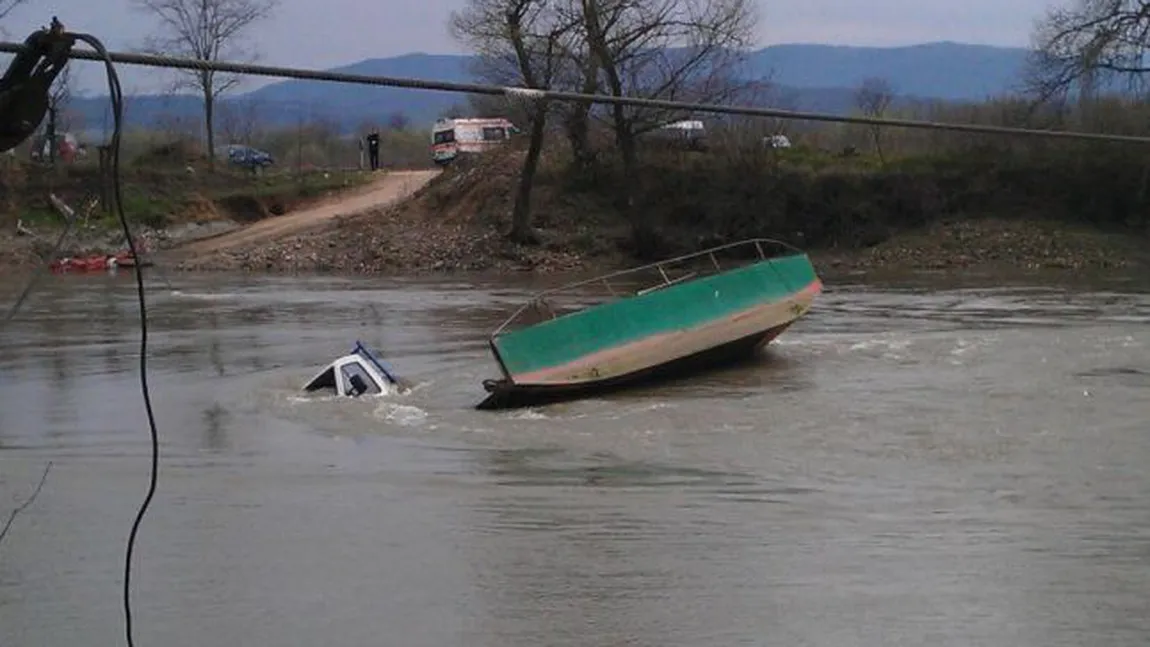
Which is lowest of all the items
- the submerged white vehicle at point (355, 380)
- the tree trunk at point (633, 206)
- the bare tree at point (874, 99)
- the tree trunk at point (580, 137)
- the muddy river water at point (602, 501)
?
the muddy river water at point (602, 501)

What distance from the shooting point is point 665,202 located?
157 ft

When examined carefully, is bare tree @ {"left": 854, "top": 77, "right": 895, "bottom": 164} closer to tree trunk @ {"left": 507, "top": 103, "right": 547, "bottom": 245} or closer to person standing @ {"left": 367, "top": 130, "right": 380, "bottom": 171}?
tree trunk @ {"left": 507, "top": 103, "right": 547, "bottom": 245}

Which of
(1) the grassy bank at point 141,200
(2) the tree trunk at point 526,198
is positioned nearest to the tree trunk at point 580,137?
(2) the tree trunk at point 526,198

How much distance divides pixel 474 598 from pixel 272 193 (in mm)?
45804

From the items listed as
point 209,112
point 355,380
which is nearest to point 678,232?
point 209,112

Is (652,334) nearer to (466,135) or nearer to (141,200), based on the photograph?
(141,200)

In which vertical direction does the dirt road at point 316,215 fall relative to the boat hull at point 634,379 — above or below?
above

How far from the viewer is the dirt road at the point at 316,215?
4872cm

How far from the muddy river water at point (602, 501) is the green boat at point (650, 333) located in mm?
392

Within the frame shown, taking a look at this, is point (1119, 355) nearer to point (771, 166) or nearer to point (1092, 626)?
point (1092, 626)

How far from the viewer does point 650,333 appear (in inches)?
822

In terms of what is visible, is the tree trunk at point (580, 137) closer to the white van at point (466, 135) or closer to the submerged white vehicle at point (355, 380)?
the white van at point (466, 135)

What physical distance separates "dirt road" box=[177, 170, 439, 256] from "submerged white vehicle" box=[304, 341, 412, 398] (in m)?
Result: 28.5

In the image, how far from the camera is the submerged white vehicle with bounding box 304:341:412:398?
19.9 m
